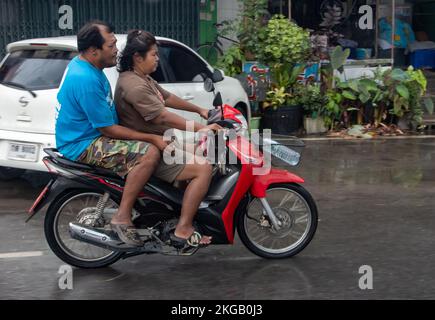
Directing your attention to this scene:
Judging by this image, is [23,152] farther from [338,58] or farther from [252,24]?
[338,58]

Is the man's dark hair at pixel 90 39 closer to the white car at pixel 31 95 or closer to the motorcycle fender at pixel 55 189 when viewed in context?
the motorcycle fender at pixel 55 189

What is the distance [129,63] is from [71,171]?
2.92 feet

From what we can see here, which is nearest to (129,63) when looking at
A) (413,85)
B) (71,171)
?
(71,171)

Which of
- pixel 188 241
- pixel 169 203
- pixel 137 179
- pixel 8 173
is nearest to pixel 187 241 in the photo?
pixel 188 241

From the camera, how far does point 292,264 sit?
5.29m

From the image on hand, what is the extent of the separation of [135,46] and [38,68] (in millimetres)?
2406

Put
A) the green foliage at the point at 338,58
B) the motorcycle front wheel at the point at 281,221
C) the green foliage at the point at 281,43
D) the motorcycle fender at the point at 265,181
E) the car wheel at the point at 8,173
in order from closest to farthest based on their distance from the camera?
the motorcycle fender at the point at 265,181
the motorcycle front wheel at the point at 281,221
the car wheel at the point at 8,173
the green foliage at the point at 281,43
the green foliage at the point at 338,58

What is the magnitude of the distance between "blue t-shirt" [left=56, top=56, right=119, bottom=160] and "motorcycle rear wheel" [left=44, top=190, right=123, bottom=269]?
1.11 ft

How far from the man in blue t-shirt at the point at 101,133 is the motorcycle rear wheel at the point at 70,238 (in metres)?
0.29

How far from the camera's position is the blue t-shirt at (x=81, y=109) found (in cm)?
479


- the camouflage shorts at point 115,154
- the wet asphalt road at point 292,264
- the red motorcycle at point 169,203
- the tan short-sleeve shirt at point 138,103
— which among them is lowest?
the wet asphalt road at point 292,264

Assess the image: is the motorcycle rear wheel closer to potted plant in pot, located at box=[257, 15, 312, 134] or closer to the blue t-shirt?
the blue t-shirt

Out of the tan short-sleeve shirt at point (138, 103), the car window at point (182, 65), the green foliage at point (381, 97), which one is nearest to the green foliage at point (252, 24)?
the green foliage at point (381, 97)

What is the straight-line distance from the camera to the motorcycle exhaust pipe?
4965 millimetres
